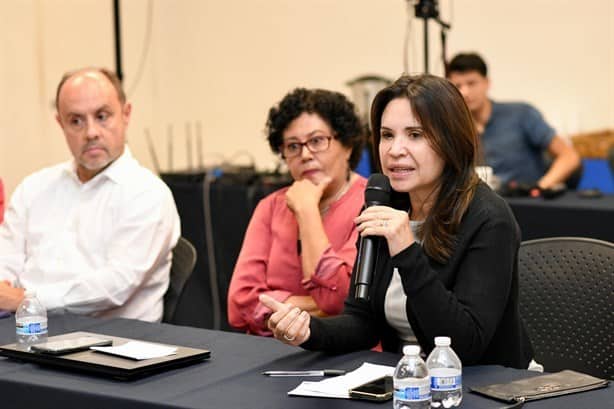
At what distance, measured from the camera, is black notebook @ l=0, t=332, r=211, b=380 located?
2.00 metres

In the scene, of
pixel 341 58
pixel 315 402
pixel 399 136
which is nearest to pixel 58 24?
pixel 341 58

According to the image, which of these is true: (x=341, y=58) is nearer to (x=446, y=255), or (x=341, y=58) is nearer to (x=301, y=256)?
(x=301, y=256)

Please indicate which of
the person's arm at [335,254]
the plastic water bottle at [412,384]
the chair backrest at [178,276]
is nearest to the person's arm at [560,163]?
the person's arm at [335,254]

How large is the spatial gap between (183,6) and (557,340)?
498 centimetres

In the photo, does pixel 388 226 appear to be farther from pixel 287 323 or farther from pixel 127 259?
pixel 127 259

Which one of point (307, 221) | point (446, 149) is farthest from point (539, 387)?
point (307, 221)

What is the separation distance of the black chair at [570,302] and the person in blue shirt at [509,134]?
2522mm

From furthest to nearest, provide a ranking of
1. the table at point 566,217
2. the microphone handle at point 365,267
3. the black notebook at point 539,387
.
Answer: the table at point 566,217, the microphone handle at point 365,267, the black notebook at point 539,387

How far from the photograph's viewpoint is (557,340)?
255cm

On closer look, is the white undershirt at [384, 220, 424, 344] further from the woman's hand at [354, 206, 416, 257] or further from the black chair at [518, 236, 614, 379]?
the black chair at [518, 236, 614, 379]

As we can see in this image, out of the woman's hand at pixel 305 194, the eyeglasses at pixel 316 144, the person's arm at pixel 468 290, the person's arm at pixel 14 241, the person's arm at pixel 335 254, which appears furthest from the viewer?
the person's arm at pixel 14 241

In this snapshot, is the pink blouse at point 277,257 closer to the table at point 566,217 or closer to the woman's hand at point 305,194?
the woman's hand at point 305,194

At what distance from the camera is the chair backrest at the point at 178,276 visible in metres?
3.09

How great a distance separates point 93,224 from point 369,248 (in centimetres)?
139
